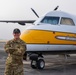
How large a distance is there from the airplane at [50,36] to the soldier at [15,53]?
603 centimetres

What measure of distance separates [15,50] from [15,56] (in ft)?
0.53

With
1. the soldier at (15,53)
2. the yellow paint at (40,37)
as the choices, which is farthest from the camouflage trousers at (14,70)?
the yellow paint at (40,37)

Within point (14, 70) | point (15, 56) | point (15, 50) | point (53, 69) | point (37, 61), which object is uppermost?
point (15, 50)

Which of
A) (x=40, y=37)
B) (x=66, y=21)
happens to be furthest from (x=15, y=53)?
(x=66, y=21)

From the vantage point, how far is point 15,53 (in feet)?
22.3

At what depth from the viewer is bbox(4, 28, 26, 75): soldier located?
6.75 m

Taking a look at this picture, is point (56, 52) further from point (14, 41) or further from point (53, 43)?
point (14, 41)

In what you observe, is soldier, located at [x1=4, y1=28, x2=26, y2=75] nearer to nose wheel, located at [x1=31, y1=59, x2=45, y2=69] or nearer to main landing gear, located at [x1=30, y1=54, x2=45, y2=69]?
main landing gear, located at [x1=30, y1=54, x2=45, y2=69]

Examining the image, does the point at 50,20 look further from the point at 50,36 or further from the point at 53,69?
the point at 53,69

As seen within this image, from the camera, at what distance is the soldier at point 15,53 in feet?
22.1

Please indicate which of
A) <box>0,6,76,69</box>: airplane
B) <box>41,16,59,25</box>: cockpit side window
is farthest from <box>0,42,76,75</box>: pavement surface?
<box>41,16,59,25</box>: cockpit side window

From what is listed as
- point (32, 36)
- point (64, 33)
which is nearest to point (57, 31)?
point (64, 33)

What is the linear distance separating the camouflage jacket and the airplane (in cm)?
602

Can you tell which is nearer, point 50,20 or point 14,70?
point 14,70
